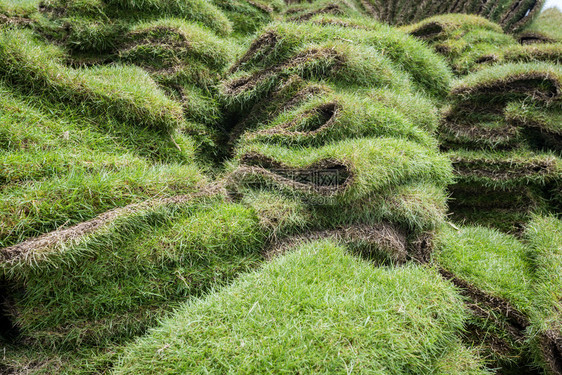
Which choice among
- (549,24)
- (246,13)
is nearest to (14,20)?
(246,13)

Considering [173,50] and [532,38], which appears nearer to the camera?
[173,50]

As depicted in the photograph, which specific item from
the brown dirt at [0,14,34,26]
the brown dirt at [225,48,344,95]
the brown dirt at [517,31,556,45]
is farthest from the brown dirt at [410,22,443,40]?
the brown dirt at [0,14,34,26]

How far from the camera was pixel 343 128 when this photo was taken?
3.04 metres

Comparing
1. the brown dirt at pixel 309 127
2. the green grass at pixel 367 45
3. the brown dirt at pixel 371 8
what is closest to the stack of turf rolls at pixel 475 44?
the green grass at pixel 367 45

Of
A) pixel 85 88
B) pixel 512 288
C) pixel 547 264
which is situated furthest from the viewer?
pixel 85 88

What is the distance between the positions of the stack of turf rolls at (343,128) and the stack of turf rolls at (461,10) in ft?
9.51

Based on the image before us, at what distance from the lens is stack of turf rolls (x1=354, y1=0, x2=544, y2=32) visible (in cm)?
604

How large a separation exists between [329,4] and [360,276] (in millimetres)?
4819

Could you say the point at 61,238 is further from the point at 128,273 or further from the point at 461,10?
the point at 461,10

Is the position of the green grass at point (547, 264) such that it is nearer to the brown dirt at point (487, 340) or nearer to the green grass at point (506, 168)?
the brown dirt at point (487, 340)

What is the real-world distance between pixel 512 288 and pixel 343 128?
5.52 feet

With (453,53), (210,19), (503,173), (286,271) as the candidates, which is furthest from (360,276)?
(453,53)

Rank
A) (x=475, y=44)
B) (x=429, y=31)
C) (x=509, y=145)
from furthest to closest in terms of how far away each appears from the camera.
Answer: (x=429, y=31)
(x=475, y=44)
(x=509, y=145)

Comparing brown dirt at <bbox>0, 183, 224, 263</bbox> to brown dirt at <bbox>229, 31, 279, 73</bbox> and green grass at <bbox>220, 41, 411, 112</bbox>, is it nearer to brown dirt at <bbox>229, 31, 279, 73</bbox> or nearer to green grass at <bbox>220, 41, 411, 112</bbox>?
green grass at <bbox>220, 41, 411, 112</bbox>
